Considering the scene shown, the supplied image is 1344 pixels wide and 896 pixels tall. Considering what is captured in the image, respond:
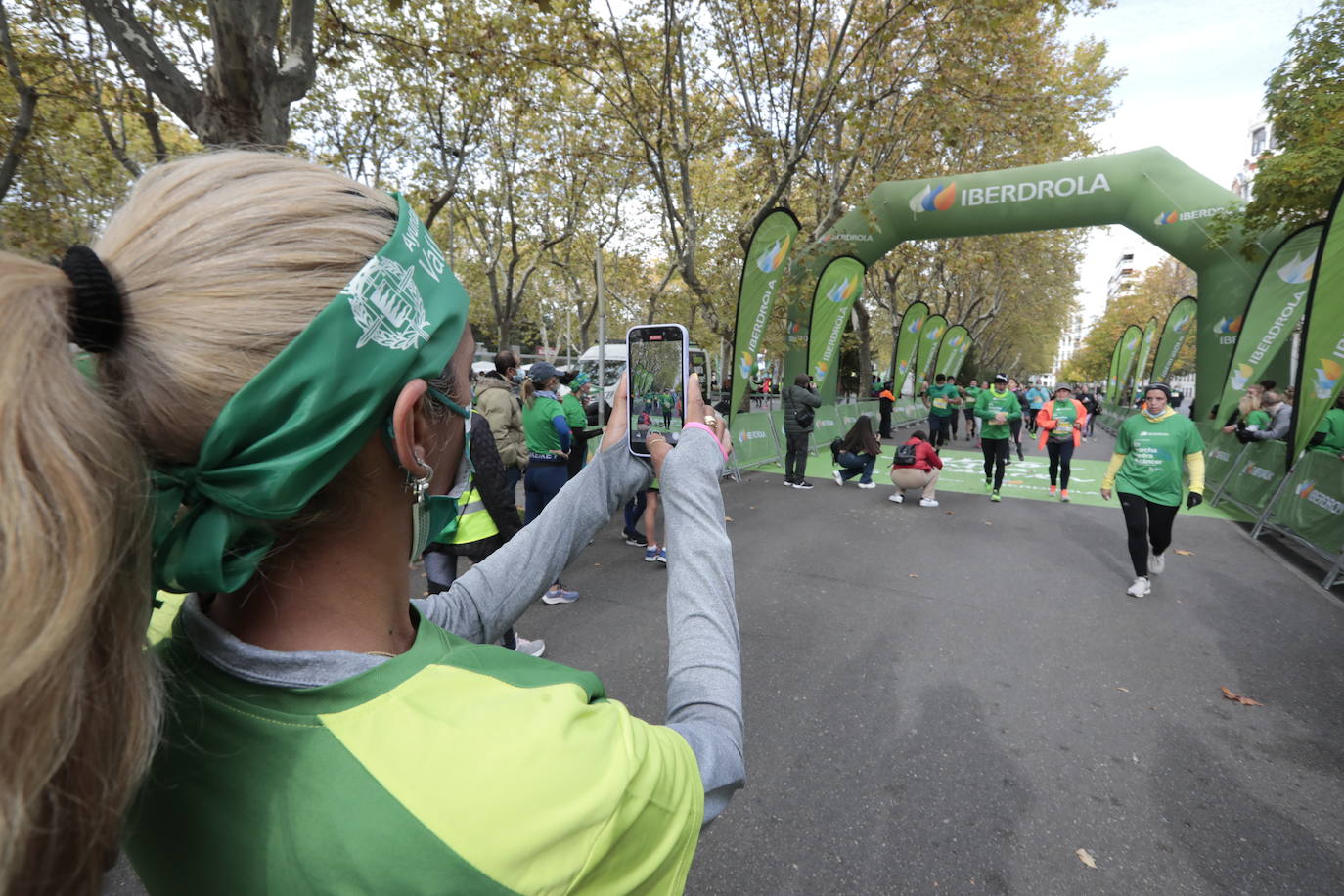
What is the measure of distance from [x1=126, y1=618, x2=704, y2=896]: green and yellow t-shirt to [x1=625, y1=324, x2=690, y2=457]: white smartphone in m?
0.99

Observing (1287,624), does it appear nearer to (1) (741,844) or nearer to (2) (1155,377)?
(1) (741,844)

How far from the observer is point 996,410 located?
9.26 meters

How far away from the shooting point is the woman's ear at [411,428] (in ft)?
2.47

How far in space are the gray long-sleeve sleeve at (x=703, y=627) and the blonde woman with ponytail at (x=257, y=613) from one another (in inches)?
1.0

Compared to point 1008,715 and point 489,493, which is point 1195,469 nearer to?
point 1008,715

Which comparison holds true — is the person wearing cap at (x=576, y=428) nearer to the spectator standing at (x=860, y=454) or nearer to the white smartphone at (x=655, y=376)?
the white smartphone at (x=655, y=376)

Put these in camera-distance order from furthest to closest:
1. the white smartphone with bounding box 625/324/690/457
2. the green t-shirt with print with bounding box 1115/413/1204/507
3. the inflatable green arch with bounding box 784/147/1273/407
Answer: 1. the inflatable green arch with bounding box 784/147/1273/407
2. the green t-shirt with print with bounding box 1115/413/1204/507
3. the white smartphone with bounding box 625/324/690/457

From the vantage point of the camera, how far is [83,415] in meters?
0.49

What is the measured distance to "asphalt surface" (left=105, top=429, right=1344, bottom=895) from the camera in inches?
100

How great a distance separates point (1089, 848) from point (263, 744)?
126 inches

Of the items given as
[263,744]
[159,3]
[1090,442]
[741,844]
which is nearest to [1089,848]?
[741,844]

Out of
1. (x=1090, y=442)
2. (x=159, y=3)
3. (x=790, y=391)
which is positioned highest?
(x=159, y=3)

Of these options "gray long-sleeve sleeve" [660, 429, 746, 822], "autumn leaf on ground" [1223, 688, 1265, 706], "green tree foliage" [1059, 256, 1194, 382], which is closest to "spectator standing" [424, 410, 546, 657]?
"gray long-sleeve sleeve" [660, 429, 746, 822]

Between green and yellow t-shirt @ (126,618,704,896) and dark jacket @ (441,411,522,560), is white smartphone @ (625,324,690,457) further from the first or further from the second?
dark jacket @ (441,411,522,560)
